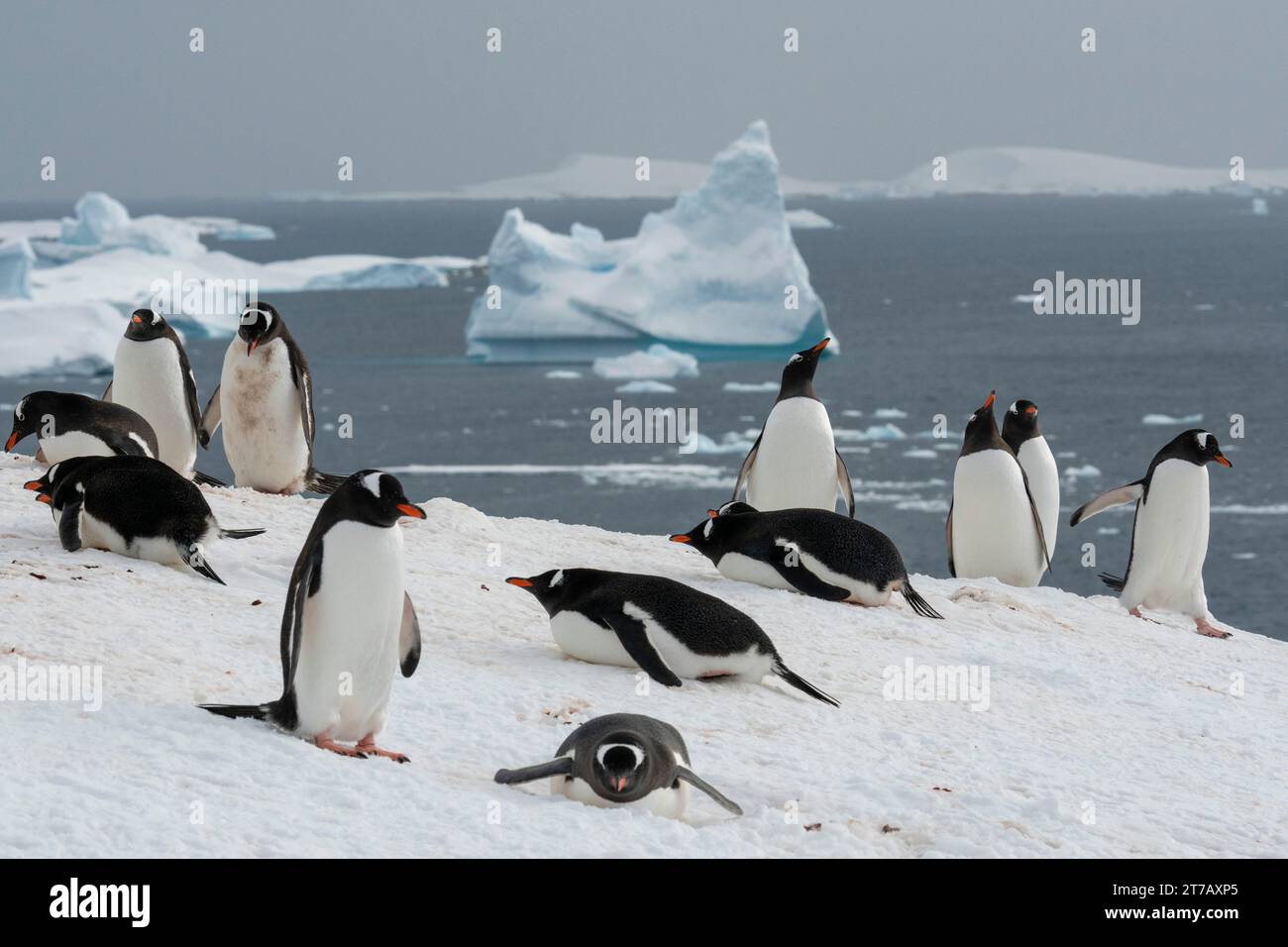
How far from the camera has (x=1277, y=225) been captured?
12562 centimetres

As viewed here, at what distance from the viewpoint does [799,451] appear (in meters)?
7.53

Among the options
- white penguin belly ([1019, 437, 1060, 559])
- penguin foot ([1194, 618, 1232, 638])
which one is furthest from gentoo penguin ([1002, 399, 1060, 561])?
penguin foot ([1194, 618, 1232, 638])

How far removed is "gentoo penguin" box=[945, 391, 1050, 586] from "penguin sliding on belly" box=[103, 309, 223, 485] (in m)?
3.85

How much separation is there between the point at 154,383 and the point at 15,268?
103 feet

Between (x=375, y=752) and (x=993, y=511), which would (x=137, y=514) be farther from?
(x=993, y=511)

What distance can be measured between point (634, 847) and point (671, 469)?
89.4ft

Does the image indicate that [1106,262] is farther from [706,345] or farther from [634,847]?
[634,847]

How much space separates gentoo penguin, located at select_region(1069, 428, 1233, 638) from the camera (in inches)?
287

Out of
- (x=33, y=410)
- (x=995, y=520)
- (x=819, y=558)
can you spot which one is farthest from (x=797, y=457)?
(x=33, y=410)

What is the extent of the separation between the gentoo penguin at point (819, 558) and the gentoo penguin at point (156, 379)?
2.84 m

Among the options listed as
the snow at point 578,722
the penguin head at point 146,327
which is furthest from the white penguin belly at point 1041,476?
the penguin head at point 146,327

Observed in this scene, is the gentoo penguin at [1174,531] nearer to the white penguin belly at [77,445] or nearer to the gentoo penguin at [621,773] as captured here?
the gentoo penguin at [621,773]

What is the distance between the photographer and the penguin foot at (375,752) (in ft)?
11.5
